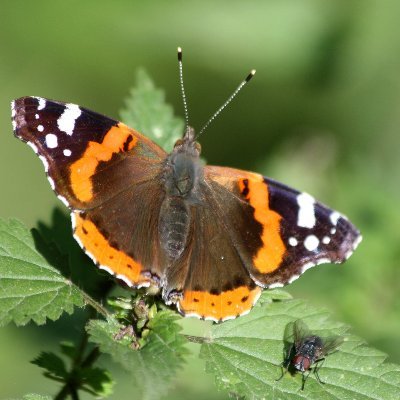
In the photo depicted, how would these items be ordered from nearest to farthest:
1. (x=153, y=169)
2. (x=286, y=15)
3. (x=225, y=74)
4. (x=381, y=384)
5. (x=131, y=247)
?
(x=381, y=384) < (x=131, y=247) < (x=153, y=169) < (x=286, y=15) < (x=225, y=74)

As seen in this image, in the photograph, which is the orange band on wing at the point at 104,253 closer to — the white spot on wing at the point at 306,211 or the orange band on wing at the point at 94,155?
the orange band on wing at the point at 94,155

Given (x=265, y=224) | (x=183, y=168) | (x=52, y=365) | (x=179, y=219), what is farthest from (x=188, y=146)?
(x=52, y=365)

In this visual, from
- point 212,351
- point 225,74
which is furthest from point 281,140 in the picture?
point 212,351

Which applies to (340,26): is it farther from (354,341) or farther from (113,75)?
(354,341)

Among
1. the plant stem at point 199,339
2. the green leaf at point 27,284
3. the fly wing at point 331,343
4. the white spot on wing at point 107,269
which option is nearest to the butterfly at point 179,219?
the white spot on wing at point 107,269

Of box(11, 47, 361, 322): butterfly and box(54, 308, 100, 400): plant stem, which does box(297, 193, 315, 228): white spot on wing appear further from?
box(54, 308, 100, 400): plant stem

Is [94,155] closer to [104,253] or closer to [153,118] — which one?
[104,253]

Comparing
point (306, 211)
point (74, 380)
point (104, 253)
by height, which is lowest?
→ point (74, 380)
